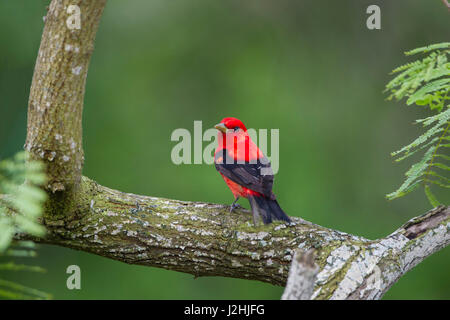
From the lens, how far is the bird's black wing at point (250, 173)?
3385mm

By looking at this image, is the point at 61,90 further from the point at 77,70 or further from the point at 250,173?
the point at 250,173

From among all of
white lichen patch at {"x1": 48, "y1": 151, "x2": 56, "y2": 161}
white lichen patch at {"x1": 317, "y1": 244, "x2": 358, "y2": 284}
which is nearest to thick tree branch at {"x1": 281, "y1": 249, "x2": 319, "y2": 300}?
white lichen patch at {"x1": 317, "y1": 244, "x2": 358, "y2": 284}

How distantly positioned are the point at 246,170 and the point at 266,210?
375mm

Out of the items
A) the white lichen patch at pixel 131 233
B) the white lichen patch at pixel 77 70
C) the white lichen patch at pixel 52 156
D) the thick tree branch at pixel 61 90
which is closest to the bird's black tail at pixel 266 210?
the white lichen patch at pixel 131 233

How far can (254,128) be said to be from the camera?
6.24 meters

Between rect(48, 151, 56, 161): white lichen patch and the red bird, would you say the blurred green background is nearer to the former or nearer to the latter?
the red bird

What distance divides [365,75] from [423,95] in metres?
4.46

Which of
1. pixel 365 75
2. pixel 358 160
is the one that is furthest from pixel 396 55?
pixel 358 160

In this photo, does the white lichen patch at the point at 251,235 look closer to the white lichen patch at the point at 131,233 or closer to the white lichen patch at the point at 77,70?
the white lichen patch at the point at 131,233

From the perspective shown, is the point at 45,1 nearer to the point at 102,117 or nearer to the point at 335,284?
the point at 102,117

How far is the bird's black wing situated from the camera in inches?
133

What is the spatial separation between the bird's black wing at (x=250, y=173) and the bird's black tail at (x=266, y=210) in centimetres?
5

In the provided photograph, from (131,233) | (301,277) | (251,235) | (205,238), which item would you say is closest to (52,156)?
(131,233)

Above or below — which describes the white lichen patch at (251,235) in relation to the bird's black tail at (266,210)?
below
